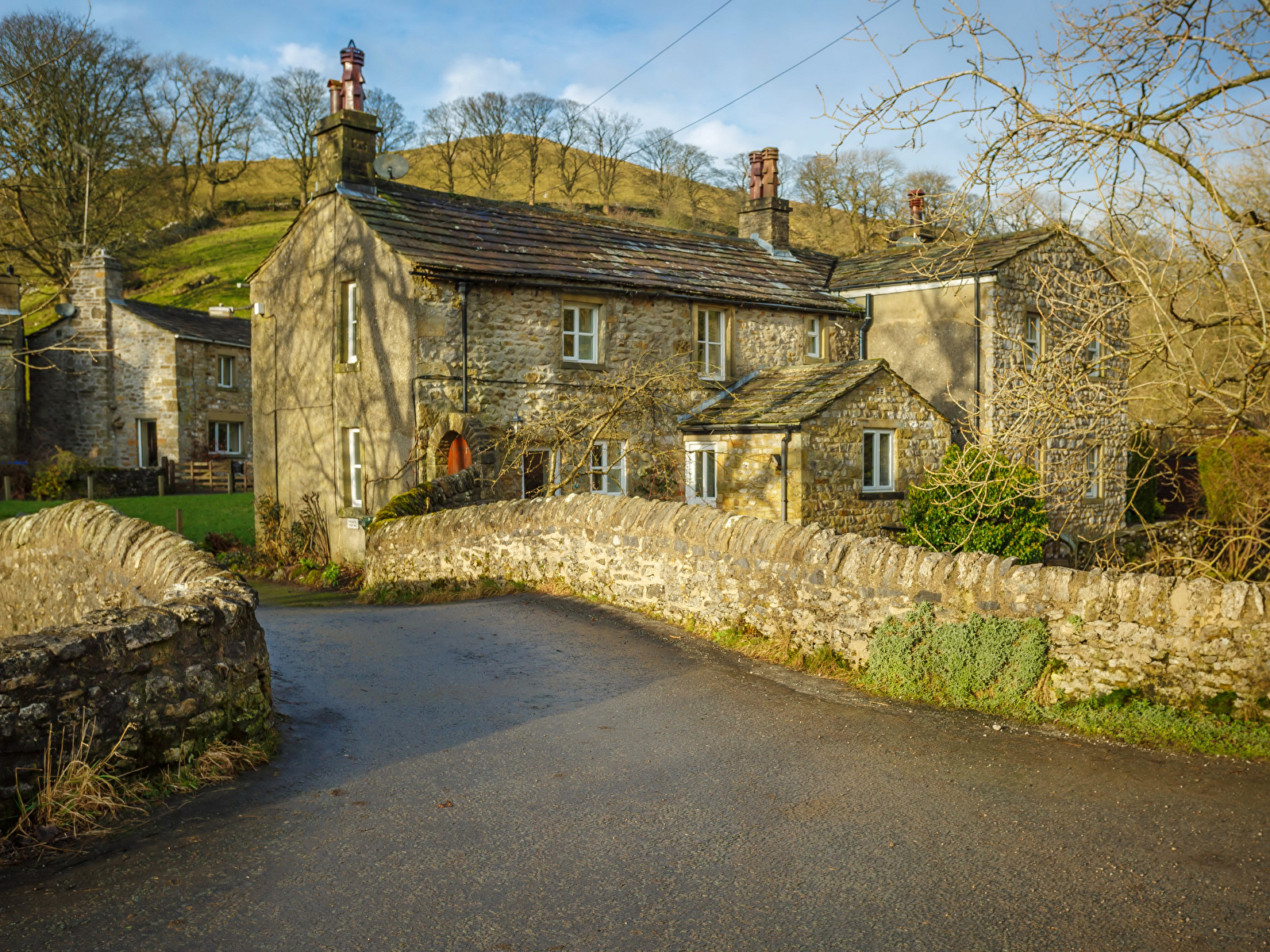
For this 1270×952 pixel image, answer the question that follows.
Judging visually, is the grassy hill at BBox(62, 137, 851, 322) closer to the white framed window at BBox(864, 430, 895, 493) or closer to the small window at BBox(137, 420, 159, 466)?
the small window at BBox(137, 420, 159, 466)

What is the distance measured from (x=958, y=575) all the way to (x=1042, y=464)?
1227 millimetres

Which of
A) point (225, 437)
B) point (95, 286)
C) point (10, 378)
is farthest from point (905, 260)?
point (10, 378)

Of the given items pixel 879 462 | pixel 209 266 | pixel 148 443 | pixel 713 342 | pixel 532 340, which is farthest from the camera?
pixel 209 266

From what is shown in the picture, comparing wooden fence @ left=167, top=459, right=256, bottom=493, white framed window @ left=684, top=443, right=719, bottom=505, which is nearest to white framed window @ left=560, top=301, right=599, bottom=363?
white framed window @ left=684, top=443, right=719, bottom=505

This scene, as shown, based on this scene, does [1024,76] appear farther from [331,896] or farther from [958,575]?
[331,896]

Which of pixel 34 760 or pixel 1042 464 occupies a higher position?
pixel 1042 464

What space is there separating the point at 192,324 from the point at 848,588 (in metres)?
33.5

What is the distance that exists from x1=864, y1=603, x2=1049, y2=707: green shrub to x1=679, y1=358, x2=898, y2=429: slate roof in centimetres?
1030

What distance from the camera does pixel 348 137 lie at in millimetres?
18734

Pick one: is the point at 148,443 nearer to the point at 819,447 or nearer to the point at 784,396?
the point at 784,396

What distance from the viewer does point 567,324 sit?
18.9m

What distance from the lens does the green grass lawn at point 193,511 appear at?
23.5 meters

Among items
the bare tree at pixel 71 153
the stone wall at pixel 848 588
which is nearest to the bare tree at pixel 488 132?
the bare tree at pixel 71 153

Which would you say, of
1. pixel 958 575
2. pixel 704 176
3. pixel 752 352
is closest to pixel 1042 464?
pixel 958 575
